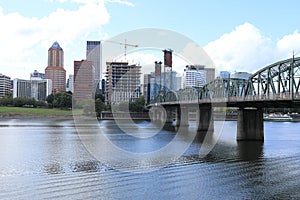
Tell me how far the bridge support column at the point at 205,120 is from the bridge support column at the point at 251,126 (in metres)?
27.7

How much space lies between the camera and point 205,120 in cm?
10269

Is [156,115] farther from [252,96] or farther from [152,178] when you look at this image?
[152,178]

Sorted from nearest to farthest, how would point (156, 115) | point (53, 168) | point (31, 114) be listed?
1. point (53, 168)
2. point (31, 114)
3. point (156, 115)

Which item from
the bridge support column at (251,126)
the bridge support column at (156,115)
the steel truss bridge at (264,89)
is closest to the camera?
the steel truss bridge at (264,89)

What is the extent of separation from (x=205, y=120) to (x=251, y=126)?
30472 mm

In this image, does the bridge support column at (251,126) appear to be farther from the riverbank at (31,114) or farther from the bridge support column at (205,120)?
the riverbank at (31,114)

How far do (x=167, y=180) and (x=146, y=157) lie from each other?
A: 1455cm

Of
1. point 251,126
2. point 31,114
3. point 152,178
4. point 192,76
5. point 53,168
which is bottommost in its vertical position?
point 152,178

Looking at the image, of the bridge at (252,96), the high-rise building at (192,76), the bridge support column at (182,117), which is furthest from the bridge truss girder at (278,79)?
the high-rise building at (192,76)

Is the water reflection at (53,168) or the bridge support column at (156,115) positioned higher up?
the bridge support column at (156,115)

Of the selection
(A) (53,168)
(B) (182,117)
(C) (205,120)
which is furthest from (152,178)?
(B) (182,117)

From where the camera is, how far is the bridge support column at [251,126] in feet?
236

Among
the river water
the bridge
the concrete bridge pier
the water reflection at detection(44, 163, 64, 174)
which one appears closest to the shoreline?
the concrete bridge pier

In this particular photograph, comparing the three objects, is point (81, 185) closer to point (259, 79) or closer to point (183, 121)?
point (259, 79)
